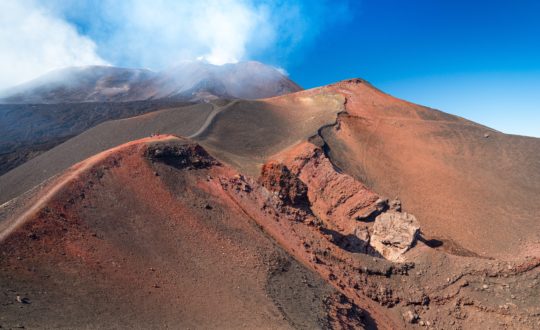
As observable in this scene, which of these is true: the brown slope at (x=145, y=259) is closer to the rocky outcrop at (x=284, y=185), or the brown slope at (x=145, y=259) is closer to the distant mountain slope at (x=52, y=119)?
the rocky outcrop at (x=284, y=185)

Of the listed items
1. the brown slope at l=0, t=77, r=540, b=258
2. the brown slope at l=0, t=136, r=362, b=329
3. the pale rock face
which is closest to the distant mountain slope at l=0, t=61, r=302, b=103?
the brown slope at l=0, t=77, r=540, b=258

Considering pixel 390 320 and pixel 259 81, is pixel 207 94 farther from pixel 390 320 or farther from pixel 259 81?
pixel 390 320

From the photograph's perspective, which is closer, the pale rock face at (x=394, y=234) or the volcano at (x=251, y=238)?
the volcano at (x=251, y=238)

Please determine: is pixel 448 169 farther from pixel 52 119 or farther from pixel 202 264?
pixel 52 119

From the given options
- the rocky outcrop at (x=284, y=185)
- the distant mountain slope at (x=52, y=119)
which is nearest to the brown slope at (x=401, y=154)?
the rocky outcrop at (x=284, y=185)

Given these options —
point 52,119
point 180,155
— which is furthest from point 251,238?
point 52,119

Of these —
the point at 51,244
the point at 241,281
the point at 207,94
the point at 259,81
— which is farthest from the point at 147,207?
the point at 259,81
